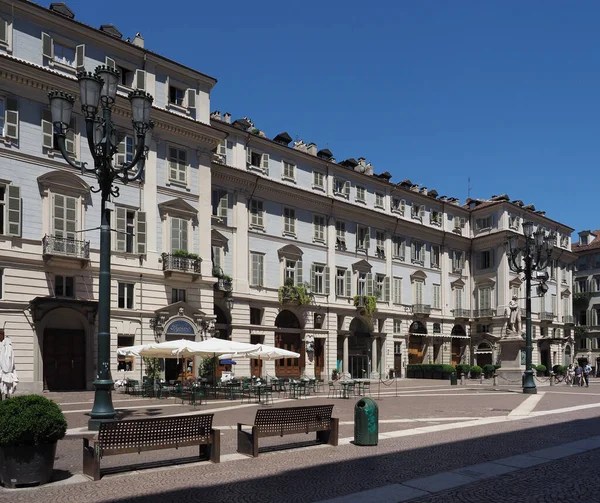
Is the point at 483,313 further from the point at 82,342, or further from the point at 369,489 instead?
the point at 369,489

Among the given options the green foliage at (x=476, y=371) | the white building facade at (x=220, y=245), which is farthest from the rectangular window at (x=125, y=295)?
the green foliage at (x=476, y=371)

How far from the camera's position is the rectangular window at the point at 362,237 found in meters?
50.6

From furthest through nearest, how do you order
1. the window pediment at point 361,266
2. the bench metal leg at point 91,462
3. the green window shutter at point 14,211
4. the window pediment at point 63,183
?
the window pediment at point 361,266 < the window pediment at point 63,183 < the green window shutter at point 14,211 < the bench metal leg at point 91,462

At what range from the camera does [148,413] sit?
67.4 feet

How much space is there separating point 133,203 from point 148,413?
14.4 meters

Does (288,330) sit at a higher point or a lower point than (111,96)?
lower

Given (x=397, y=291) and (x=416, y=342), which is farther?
(x=416, y=342)

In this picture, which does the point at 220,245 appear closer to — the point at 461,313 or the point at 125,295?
the point at 125,295

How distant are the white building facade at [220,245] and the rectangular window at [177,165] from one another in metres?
0.12

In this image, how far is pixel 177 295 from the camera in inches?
1335

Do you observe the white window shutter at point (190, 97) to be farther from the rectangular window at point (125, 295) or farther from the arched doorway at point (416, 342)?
the arched doorway at point (416, 342)

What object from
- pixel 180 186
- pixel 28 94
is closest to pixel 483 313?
pixel 180 186

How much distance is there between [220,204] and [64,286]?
13.5 meters

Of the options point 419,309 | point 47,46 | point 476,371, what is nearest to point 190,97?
point 47,46
